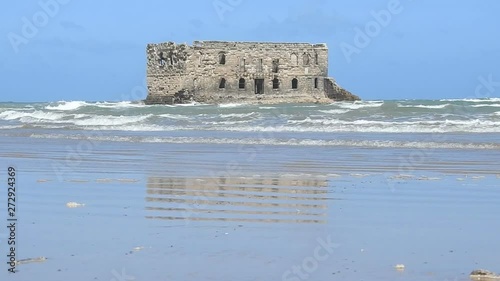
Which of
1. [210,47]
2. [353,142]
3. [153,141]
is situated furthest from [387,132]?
[210,47]

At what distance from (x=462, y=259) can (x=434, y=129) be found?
1688 cm

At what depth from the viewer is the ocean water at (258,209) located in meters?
5.70

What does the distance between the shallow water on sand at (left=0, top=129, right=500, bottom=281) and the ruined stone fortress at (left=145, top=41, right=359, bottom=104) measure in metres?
27.8

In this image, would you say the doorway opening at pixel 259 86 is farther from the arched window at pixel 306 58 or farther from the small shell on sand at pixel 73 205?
the small shell on sand at pixel 73 205

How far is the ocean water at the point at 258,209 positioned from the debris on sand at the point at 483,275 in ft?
0.23

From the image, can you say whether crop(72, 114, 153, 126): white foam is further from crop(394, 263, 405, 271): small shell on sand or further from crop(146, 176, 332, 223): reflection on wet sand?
crop(394, 263, 405, 271): small shell on sand

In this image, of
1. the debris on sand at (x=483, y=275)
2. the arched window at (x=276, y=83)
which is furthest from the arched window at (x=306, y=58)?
the debris on sand at (x=483, y=275)

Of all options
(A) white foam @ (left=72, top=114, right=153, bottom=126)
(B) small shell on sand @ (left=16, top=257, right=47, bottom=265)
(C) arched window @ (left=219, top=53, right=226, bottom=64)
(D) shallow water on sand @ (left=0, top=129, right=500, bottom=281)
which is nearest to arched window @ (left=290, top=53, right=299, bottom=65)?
(C) arched window @ (left=219, top=53, right=226, bottom=64)

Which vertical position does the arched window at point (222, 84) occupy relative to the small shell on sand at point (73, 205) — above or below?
above

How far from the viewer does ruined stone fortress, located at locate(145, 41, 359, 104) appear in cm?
4147

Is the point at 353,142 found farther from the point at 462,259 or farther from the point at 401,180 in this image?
the point at 462,259

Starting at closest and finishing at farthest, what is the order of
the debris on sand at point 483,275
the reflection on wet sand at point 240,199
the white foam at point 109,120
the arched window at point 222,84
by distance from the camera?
1. the debris on sand at point 483,275
2. the reflection on wet sand at point 240,199
3. the white foam at point 109,120
4. the arched window at point 222,84

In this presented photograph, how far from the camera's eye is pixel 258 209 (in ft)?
26.4

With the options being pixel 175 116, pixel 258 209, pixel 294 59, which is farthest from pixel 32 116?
pixel 258 209
